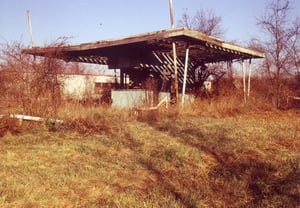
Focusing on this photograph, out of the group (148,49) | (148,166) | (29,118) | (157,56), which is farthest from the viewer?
(157,56)

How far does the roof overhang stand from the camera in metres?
10.8

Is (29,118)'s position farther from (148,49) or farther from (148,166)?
(148,49)

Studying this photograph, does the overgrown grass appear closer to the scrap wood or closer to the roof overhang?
the scrap wood

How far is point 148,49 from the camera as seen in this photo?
50.0 feet

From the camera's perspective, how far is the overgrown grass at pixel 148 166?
157 inches

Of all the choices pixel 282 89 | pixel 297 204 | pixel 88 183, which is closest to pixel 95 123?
pixel 88 183

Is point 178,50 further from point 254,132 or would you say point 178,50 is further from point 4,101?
point 4,101

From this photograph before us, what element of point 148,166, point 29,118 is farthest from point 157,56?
point 148,166

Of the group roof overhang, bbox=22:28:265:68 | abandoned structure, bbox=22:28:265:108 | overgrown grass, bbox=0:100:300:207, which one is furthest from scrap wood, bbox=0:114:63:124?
abandoned structure, bbox=22:28:265:108

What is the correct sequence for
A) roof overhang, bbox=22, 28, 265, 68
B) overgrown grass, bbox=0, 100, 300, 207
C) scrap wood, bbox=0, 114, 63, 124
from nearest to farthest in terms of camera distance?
overgrown grass, bbox=0, 100, 300, 207, scrap wood, bbox=0, 114, 63, 124, roof overhang, bbox=22, 28, 265, 68

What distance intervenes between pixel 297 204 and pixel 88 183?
286 centimetres

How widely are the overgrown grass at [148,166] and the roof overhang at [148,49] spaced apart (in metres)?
3.66

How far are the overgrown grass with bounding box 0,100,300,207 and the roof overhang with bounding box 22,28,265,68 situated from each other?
3658 mm

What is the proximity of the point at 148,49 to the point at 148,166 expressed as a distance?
34.7 feet
